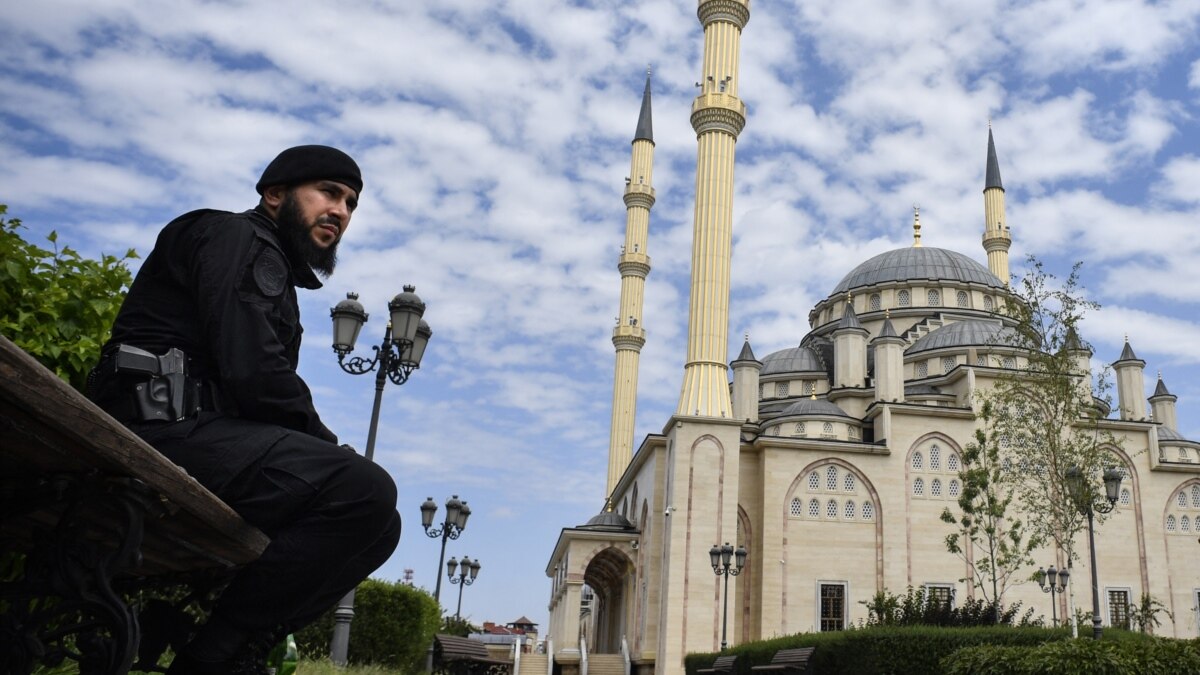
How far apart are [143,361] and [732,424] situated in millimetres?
27436

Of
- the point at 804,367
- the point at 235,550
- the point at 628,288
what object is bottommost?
the point at 235,550

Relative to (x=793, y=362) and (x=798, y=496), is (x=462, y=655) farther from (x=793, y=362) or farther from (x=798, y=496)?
(x=793, y=362)

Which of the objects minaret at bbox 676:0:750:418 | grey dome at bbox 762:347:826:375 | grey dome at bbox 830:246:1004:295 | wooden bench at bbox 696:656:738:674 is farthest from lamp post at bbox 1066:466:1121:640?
grey dome at bbox 830:246:1004:295

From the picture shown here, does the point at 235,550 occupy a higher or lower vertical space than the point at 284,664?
higher

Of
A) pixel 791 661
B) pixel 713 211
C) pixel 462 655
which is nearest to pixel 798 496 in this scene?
pixel 713 211

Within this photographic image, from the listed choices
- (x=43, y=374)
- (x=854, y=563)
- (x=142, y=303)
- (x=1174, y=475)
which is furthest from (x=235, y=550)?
(x=1174, y=475)

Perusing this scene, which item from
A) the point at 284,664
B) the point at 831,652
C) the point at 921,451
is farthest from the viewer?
the point at 921,451

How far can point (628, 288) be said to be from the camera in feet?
133

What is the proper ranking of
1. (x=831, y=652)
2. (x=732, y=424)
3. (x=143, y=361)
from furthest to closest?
(x=732, y=424) < (x=831, y=652) < (x=143, y=361)

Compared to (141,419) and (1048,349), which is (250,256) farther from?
(1048,349)

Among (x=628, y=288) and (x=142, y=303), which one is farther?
(x=628, y=288)

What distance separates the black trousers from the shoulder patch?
0.31 metres

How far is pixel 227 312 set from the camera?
2.08 m

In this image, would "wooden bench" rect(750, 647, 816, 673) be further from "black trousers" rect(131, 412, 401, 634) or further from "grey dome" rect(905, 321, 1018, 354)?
"grey dome" rect(905, 321, 1018, 354)
